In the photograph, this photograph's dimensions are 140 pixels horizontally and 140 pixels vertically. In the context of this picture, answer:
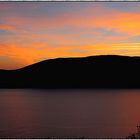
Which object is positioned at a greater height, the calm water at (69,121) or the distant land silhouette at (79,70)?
the distant land silhouette at (79,70)

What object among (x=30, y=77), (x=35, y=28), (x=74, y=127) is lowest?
(x=74, y=127)

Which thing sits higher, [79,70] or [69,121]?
[79,70]

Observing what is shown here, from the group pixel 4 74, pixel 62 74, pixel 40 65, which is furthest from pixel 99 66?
pixel 4 74

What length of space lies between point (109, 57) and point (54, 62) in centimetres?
1237

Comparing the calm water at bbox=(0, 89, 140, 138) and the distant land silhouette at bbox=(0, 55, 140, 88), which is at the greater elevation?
the distant land silhouette at bbox=(0, 55, 140, 88)

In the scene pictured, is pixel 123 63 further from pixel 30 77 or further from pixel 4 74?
pixel 4 74

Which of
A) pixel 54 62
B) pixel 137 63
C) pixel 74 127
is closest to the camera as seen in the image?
pixel 74 127

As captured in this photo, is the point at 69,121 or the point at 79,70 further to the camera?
the point at 79,70

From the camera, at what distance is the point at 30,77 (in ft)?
259

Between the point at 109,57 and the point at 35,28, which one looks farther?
the point at 35,28

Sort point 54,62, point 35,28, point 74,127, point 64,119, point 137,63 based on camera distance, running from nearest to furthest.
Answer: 1. point 74,127
2. point 64,119
3. point 137,63
4. point 54,62
5. point 35,28

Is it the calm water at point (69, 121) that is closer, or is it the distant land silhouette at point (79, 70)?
the calm water at point (69, 121)

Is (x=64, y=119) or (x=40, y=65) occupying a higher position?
(x=40, y=65)

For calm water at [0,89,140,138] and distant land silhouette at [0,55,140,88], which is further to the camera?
distant land silhouette at [0,55,140,88]
